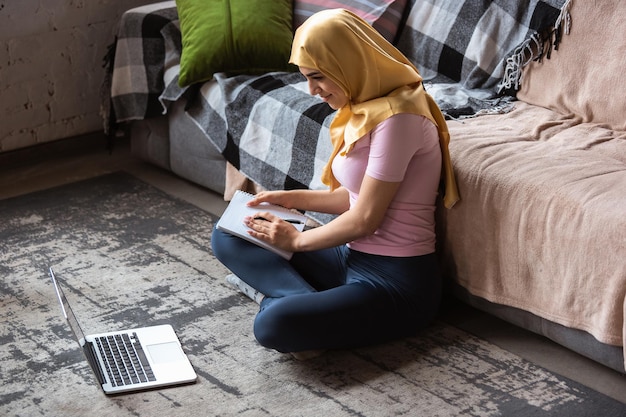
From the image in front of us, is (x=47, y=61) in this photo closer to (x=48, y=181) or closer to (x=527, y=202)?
(x=48, y=181)

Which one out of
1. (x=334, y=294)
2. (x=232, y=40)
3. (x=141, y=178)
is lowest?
(x=141, y=178)

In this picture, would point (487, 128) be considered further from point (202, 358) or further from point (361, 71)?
point (202, 358)

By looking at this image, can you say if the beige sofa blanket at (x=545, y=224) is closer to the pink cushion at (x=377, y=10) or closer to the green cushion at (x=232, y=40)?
the pink cushion at (x=377, y=10)


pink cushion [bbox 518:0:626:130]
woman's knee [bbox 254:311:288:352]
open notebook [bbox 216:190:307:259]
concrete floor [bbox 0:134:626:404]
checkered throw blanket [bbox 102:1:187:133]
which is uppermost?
pink cushion [bbox 518:0:626:130]

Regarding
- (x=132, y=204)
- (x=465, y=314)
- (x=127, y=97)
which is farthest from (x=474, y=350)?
(x=127, y=97)

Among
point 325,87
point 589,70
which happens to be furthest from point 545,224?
point 589,70

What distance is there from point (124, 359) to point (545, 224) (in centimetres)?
108

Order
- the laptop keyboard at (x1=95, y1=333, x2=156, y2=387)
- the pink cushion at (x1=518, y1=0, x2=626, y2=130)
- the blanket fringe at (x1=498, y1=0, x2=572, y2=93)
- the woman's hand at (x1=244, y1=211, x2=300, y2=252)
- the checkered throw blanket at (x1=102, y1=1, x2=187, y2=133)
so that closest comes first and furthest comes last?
the laptop keyboard at (x1=95, y1=333, x2=156, y2=387) → the woman's hand at (x1=244, y1=211, x2=300, y2=252) → the pink cushion at (x1=518, y1=0, x2=626, y2=130) → the blanket fringe at (x1=498, y1=0, x2=572, y2=93) → the checkered throw blanket at (x1=102, y1=1, x2=187, y2=133)

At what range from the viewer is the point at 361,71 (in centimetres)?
231

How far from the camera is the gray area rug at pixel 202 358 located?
2164 millimetres

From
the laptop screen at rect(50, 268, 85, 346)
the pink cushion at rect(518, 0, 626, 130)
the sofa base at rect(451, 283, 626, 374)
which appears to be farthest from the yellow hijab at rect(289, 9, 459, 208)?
the laptop screen at rect(50, 268, 85, 346)

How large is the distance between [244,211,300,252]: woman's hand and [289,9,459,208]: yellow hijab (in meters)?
0.25

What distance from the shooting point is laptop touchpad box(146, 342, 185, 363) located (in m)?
2.36

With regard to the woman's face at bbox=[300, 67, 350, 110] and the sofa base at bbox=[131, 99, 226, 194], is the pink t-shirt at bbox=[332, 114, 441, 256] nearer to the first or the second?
the woman's face at bbox=[300, 67, 350, 110]
